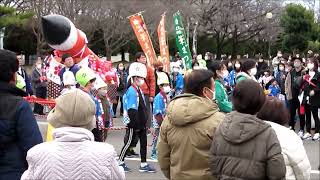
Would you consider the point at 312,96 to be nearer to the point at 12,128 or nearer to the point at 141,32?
the point at 141,32

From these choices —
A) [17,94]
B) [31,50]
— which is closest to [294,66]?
[17,94]

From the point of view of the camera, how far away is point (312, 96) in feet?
34.5

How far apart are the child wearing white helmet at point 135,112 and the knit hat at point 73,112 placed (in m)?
4.40

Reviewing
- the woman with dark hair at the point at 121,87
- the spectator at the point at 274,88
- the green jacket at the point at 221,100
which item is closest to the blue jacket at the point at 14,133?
the green jacket at the point at 221,100

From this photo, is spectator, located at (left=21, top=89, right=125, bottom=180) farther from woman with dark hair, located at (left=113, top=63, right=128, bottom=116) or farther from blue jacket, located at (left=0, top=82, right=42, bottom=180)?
woman with dark hair, located at (left=113, top=63, right=128, bottom=116)

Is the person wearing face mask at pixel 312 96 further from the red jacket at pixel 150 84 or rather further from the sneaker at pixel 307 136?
the red jacket at pixel 150 84

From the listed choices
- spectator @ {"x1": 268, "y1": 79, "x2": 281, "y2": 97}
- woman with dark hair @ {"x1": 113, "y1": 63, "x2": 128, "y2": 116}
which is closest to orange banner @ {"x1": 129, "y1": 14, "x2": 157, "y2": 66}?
Result: woman with dark hair @ {"x1": 113, "y1": 63, "x2": 128, "y2": 116}

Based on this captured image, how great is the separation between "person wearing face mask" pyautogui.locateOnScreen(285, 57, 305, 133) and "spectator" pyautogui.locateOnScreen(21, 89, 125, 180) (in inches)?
332

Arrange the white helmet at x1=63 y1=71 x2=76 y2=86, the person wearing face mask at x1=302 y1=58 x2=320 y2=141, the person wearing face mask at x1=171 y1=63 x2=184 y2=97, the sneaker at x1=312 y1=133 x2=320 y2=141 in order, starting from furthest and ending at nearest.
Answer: the person wearing face mask at x1=171 y1=63 x2=184 y2=97, the person wearing face mask at x1=302 y1=58 x2=320 y2=141, the sneaker at x1=312 y1=133 x2=320 y2=141, the white helmet at x1=63 y1=71 x2=76 y2=86

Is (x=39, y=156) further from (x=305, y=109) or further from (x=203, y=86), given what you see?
(x=305, y=109)

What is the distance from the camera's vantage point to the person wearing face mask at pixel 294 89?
36.0 feet

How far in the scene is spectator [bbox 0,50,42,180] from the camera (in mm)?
3653

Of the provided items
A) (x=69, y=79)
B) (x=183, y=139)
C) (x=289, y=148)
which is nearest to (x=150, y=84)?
(x=69, y=79)

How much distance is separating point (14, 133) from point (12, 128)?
4 centimetres
